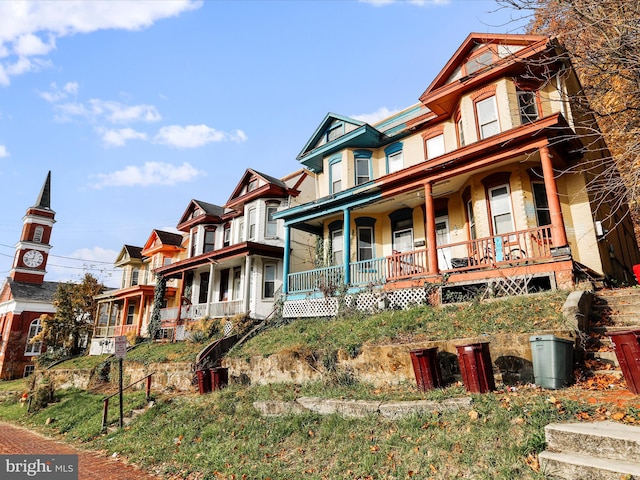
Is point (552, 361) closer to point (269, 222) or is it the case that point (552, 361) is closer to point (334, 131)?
point (334, 131)

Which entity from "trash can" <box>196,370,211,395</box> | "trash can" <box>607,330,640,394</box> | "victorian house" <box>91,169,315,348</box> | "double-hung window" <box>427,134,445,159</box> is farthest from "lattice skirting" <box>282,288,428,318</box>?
"double-hung window" <box>427,134,445,159</box>

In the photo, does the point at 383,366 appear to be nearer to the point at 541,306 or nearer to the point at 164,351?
the point at 541,306

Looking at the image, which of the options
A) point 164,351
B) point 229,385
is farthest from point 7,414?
point 229,385

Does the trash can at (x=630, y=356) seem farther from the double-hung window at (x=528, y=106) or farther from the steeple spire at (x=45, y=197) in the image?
the steeple spire at (x=45, y=197)

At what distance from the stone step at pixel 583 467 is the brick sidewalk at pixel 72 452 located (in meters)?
6.55

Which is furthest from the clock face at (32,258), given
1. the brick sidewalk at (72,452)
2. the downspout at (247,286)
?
the downspout at (247,286)

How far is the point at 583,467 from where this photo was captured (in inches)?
148

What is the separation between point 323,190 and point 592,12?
14.4 metres

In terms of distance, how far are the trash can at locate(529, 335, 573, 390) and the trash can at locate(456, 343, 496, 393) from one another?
0.73m

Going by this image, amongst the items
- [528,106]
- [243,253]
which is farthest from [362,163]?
[243,253]

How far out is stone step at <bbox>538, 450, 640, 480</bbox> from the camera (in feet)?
11.7

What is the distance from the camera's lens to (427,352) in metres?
6.89

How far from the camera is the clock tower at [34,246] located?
134 feet

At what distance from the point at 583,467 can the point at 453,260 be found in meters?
8.95
